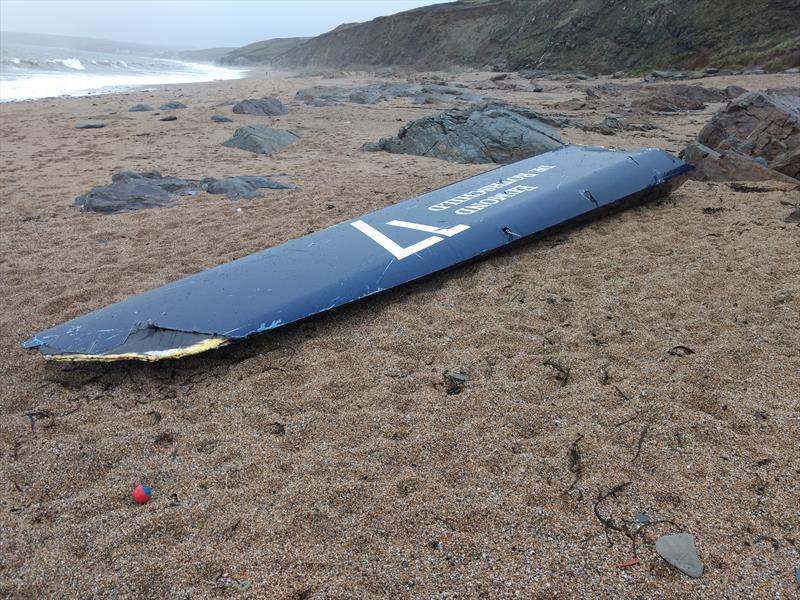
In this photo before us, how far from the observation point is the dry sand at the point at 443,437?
140 centimetres

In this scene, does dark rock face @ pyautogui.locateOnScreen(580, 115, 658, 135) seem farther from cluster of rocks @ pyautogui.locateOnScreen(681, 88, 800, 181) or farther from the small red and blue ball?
the small red and blue ball

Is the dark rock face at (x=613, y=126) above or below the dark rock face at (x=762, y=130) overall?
below

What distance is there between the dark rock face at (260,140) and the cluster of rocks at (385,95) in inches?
171

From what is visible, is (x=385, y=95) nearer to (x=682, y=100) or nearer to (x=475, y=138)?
(x=682, y=100)

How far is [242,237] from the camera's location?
4.09 meters

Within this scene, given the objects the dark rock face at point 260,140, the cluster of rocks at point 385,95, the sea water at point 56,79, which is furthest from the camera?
the sea water at point 56,79

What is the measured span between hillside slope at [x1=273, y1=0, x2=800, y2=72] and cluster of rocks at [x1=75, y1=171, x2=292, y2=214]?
15.1 m

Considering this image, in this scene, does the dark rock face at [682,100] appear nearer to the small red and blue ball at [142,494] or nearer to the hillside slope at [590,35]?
the hillside slope at [590,35]

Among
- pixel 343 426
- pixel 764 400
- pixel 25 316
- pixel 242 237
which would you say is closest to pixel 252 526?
pixel 343 426

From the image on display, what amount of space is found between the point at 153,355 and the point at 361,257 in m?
1.20

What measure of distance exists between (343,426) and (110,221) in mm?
3695

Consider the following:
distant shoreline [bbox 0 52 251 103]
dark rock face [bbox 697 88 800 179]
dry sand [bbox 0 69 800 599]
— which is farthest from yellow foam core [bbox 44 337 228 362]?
distant shoreline [bbox 0 52 251 103]

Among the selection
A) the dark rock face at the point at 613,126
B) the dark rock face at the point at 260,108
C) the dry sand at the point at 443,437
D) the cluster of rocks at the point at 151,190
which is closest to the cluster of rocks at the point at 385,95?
the dark rock face at the point at 260,108

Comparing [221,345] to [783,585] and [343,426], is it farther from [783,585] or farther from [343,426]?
[783,585]
